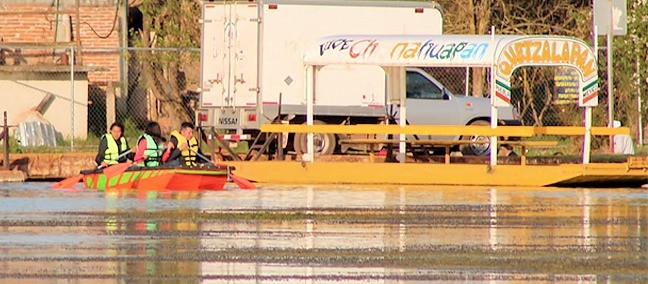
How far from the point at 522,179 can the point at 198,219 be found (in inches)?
332

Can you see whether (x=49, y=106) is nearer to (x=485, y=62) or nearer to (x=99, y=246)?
(x=485, y=62)

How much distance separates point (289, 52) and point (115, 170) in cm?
658

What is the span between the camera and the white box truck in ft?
106

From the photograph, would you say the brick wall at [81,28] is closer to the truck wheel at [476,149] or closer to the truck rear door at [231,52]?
the truck rear door at [231,52]

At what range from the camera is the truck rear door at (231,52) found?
32469mm

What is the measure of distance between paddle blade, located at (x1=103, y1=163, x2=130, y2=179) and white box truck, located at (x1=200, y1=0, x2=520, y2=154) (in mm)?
5767

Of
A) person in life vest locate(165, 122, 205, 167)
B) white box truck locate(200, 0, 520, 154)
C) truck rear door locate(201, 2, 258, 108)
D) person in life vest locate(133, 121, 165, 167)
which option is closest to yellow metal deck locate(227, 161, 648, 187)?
person in life vest locate(165, 122, 205, 167)

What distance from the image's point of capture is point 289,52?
32.5 metres

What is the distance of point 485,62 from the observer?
27.5 meters

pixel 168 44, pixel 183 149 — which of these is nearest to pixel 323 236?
pixel 183 149

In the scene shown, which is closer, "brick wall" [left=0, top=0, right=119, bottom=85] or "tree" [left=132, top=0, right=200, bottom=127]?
"tree" [left=132, top=0, right=200, bottom=127]

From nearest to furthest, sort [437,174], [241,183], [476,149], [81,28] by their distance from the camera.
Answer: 1. [241,183]
2. [437,174]
3. [476,149]
4. [81,28]

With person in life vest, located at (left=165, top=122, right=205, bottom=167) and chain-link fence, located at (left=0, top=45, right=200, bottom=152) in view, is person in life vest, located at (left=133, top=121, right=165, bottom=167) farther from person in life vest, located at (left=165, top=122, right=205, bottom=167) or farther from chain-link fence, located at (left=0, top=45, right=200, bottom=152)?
chain-link fence, located at (left=0, top=45, right=200, bottom=152)

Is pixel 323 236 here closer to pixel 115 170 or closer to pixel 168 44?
pixel 115 170
